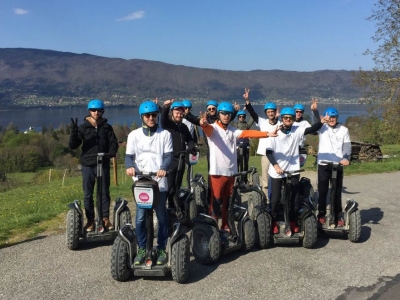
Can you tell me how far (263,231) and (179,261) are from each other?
1835mm

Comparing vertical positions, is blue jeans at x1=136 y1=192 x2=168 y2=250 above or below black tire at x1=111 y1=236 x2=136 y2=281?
above

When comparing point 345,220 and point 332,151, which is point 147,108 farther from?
point 345,220

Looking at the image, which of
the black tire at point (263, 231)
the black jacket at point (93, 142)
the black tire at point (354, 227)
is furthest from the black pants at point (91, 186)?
the black tire at point (354, 227)

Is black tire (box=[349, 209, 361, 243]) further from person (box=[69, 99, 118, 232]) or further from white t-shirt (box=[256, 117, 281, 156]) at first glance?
person (box=[69, 99, 118, 232])

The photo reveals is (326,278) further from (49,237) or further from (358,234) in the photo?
(49,237)

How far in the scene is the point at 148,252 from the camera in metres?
5.52

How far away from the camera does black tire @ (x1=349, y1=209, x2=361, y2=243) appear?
7.00 metres

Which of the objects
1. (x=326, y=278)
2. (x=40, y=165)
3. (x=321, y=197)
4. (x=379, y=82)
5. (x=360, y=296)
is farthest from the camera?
(x=40, y=165)

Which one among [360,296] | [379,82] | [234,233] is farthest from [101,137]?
[379,82]

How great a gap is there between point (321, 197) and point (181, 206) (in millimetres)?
2615

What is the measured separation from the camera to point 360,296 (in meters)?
5.05

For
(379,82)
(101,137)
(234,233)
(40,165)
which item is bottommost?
(40,165)

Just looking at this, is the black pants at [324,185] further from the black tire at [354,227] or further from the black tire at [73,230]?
the black tire at [73,230]

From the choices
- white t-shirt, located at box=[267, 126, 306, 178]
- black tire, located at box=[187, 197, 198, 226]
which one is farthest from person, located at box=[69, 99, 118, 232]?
white t-shirt, located at box=[267, 126, 306, 178]
